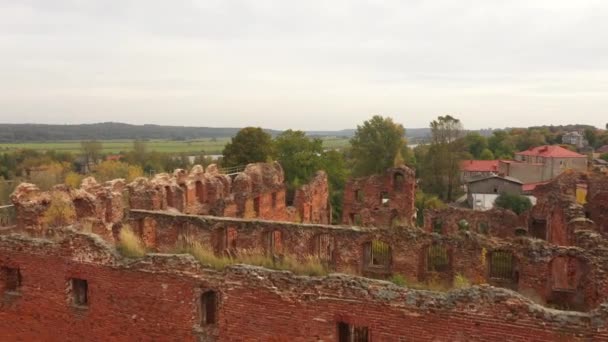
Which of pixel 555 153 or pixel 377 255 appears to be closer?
pixel 377 255

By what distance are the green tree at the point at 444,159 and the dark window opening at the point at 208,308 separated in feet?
160

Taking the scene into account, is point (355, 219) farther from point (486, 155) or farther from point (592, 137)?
point (592, 137)

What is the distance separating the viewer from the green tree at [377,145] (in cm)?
5556

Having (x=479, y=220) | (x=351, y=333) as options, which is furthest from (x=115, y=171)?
(x=351, y=333)

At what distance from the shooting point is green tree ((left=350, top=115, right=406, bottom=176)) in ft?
182

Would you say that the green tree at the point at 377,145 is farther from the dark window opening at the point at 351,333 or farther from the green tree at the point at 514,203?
the dark window opening at the point at 351,333

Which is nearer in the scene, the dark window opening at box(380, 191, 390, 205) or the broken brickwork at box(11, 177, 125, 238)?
the broken brickwork at box(11, 177, 125, 238)

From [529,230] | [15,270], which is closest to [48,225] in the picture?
[15,270]

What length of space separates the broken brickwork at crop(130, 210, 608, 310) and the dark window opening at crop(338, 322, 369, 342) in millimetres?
3070

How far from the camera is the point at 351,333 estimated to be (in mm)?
9953

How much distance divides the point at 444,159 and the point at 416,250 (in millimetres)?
44864

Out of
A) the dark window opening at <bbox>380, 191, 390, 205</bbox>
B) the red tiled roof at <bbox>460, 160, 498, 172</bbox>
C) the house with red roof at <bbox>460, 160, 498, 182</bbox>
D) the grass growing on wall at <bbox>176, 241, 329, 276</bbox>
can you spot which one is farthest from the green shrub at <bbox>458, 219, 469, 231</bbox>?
the red tiled roof at <bbox>460, 160, 498, 172</bbox>

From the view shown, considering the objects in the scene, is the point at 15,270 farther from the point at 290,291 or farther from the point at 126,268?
the point at 290,291

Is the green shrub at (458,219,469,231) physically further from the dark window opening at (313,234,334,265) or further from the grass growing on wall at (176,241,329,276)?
the grass growing on wall at (176,241,329,276)
